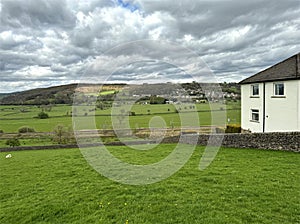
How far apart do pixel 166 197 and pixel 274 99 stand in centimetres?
1692

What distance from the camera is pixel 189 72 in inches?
371

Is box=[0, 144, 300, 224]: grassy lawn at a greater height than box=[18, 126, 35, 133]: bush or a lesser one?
greater

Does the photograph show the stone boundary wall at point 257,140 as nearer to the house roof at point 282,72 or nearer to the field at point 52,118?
the house roof at point 282,72

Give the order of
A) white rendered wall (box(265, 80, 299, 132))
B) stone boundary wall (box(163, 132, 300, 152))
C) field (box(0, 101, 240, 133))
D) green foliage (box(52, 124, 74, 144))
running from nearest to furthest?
1. stone boundary wall (box(163, 132, 300, 152))
2. white rendered wall (box(265, 80, 299, 132))
3. green foliage (box(52, 124, 74, 144))
4. field (box(0, 101, 240, 133))

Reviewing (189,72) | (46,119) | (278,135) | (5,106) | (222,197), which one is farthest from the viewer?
(5,106)

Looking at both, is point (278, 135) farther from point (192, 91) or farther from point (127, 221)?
point (127, 221)

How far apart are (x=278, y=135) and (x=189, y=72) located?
8335 millimetres

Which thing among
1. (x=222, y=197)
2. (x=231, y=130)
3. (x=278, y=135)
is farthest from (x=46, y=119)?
(x=222, y=197)

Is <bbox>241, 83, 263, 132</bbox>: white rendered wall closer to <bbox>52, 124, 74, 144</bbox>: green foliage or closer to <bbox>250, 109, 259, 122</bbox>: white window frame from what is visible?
<bbox>250, 109, 259, 122</bbox>: white window frame

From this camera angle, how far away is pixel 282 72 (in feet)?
64.7

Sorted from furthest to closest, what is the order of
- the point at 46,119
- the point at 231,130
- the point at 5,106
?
the point at 5,106 < the point at 46,119 < the point at 231,130

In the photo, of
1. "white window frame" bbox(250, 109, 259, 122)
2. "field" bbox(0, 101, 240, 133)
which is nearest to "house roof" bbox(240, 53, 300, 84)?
"white window frame" bbox(250, 109, 259, 122)

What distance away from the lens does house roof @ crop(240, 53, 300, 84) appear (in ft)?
60.5

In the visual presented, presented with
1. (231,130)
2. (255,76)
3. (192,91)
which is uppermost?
(255,76)
